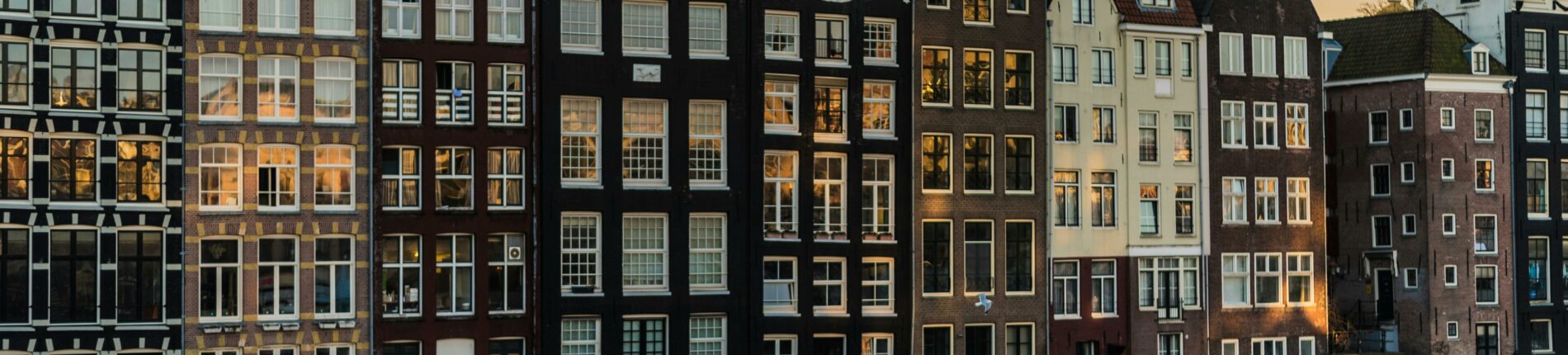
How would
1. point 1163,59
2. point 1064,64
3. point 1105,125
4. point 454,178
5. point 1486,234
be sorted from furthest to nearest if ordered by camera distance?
1. point 1486,234
2. point 1163,59
3. point 1105,125
4. point 1064,64
5. point 454,178

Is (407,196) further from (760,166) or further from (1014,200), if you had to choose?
(1014,200)

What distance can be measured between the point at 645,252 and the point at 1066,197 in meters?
11.5

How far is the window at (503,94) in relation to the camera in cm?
4975

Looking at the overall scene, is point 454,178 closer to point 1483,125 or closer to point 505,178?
point 505,178

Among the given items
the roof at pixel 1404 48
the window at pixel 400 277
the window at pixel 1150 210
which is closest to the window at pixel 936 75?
the window at pixel 1150 210

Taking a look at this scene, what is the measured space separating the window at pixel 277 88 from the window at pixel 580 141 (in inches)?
231

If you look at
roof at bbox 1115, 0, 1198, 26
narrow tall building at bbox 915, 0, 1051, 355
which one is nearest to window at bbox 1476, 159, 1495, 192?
roof at bbox 1115, 0, 1198, 26

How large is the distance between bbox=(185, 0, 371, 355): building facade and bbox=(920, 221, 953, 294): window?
13.6 meters


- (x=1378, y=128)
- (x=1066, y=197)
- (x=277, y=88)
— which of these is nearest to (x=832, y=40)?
(x=1066, y=197)

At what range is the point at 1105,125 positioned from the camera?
57000 mm

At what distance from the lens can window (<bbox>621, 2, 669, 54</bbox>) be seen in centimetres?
5112

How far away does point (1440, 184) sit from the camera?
6228 centimetres

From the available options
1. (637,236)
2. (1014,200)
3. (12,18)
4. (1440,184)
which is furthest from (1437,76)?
(12,18)

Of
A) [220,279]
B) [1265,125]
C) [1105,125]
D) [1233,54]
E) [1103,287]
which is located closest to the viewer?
[220,279]
